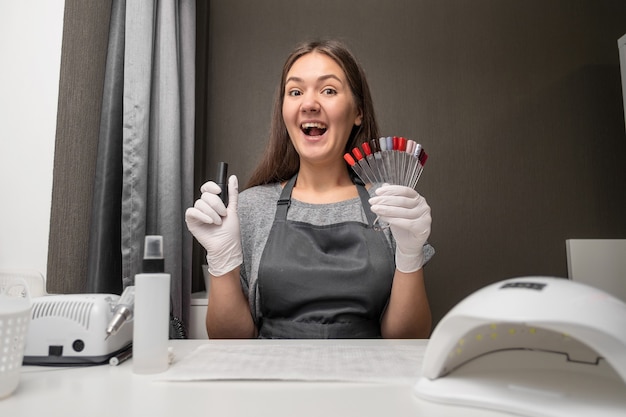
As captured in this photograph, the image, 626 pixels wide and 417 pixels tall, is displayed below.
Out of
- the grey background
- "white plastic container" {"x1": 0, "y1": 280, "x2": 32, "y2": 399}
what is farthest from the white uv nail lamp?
the grey background

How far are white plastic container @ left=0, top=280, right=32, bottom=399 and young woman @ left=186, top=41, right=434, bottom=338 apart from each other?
21.1 inches

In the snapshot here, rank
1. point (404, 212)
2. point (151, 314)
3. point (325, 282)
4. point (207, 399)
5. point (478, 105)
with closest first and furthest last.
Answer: point (207, 399) < point (151, 314) < point (404, 212) < point (325, 282) < point (478, 105)

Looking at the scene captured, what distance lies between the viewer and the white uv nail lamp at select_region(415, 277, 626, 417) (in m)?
0.43

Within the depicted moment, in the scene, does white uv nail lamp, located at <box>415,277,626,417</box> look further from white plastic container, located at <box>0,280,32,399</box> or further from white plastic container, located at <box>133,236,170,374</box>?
white plastic container, located at <box>0,280,32,399</box>

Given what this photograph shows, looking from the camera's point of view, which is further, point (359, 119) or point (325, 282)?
point (359, 119)

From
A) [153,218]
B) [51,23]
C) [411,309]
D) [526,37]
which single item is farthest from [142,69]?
[526,37]

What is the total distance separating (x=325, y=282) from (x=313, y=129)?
50cm

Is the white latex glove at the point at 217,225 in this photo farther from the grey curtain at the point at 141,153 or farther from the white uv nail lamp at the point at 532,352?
the white uv nail lamp at the point at 532,352

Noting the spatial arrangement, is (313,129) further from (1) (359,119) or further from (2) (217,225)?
(2) (217,225)

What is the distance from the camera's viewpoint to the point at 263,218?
1429 mm

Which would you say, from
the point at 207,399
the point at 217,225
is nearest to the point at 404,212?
the point at 217,225

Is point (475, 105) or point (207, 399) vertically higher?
point (475, 105)

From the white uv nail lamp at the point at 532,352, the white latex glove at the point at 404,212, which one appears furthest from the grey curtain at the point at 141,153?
the white uv nail lamp at the point at 532,352

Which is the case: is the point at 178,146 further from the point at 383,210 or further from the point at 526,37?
the point at 526,37
